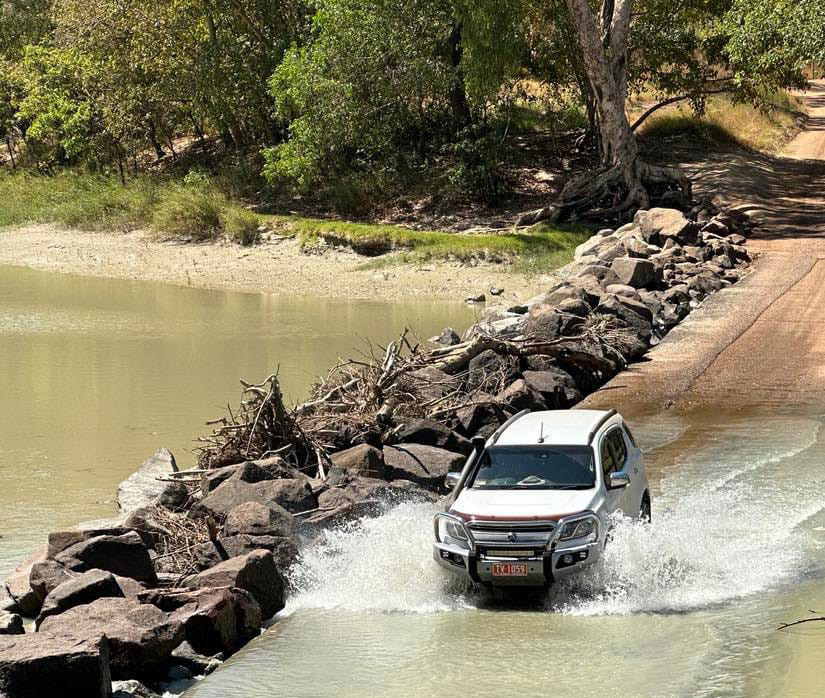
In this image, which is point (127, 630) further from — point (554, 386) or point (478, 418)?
point (554, 386)

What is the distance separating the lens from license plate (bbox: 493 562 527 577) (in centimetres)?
1290

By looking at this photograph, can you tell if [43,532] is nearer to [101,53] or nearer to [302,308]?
[302,308]

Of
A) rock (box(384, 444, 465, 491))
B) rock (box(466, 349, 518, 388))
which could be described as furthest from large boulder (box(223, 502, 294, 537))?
rock (box(466, 349, 518, 388))

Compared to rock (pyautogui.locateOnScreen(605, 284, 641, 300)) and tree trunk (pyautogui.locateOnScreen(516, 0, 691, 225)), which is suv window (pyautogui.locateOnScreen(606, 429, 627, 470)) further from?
tree trunk (pyautogui.locateOnScreen(516, 0, 691, 225))

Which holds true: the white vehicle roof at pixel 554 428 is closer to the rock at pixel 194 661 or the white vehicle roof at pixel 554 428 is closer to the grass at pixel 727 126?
the rock at pixel 194 661

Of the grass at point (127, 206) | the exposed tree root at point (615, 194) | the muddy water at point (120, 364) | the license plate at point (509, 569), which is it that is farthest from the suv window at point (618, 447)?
the grass at point (127, 206)

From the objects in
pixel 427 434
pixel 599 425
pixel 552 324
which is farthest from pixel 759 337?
pixel 599 425

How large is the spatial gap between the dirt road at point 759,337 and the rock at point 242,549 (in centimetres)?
1061

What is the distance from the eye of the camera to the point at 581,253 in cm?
3969

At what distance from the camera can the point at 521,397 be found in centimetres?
2220

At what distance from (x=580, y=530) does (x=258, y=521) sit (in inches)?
157

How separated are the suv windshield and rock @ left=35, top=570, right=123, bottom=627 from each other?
406 cm

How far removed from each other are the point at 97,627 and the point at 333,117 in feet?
121

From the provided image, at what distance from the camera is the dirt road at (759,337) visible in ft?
80.4
